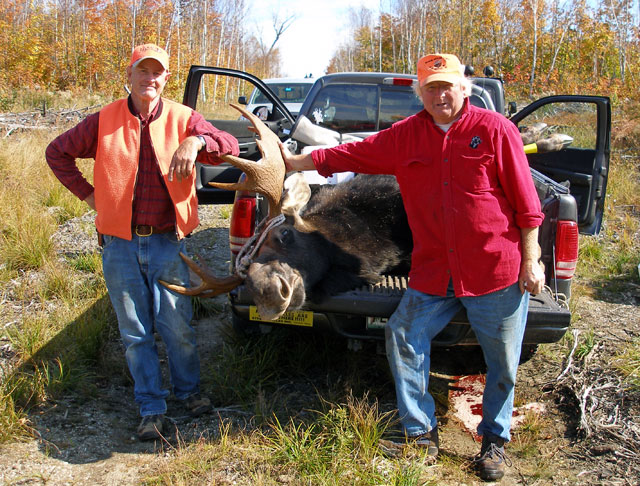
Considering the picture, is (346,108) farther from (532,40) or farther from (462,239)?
(532,40)

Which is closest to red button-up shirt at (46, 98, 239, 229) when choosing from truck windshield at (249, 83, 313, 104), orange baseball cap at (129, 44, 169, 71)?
orange baseball cap at (129, 44, 169, 71)

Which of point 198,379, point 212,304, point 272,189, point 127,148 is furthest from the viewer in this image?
point 212,304

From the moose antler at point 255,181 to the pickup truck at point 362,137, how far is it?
0.15 metres

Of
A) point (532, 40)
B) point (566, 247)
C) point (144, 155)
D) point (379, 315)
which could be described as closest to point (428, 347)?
point (379, 315)

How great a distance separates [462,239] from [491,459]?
1.21m

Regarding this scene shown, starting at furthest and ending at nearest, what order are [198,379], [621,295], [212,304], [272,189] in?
[621,295] < [212,304] < [198,379] < [272,189]

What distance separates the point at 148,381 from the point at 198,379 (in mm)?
351

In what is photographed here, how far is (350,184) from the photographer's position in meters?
4.18

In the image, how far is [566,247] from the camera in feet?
11.7

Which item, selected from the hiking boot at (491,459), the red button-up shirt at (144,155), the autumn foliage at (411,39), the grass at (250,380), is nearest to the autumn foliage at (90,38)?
the autumn foliage at (411,39)

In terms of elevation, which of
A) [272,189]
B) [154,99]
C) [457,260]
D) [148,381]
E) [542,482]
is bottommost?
[542,482]

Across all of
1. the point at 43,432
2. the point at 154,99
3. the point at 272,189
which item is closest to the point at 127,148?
the point at 154,99

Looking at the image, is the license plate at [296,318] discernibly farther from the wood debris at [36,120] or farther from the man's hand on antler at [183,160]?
the wood debris at [36,120]

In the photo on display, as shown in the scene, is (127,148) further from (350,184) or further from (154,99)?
(350,184)
